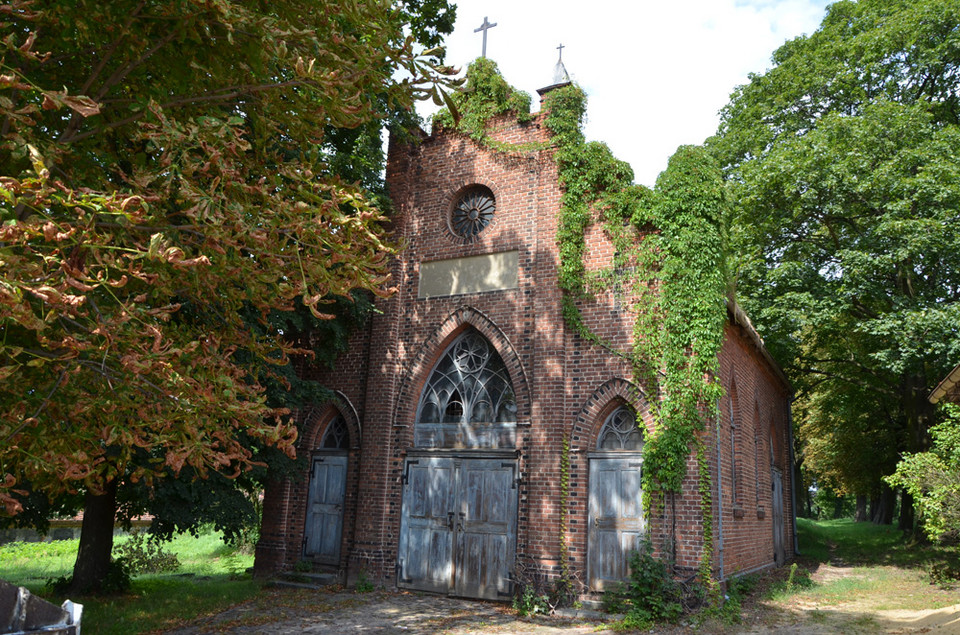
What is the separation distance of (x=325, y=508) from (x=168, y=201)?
30.1 ft

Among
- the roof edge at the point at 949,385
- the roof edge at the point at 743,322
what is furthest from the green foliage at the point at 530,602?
the roof edge at the point at 949,385

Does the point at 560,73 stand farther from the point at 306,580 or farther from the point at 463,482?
the point at 306,580

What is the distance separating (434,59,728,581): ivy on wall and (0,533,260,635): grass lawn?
578 cm

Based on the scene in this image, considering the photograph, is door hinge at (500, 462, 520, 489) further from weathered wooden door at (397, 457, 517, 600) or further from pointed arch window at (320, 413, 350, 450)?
pointed arch window at (320, 413, 350, 450)

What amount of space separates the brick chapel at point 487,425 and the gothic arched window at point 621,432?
2 cm

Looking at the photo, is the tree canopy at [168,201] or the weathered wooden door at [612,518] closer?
the tree canopy at [168,201]

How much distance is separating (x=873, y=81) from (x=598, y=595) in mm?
16616

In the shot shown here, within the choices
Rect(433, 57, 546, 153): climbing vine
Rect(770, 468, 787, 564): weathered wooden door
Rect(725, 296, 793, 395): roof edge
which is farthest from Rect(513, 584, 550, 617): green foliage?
Rect(770, 468, 787, 564): weathered wooden door

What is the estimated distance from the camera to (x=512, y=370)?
1163 cm

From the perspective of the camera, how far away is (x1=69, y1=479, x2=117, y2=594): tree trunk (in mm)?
11234

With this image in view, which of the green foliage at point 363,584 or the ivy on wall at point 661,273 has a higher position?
the ivy on wall at point 661,273

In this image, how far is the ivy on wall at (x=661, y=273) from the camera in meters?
10.1

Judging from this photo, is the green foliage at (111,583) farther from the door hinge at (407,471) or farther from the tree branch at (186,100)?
the tree branch at (186,100)

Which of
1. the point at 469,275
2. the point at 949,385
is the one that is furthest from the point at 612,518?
the point at 949,385
